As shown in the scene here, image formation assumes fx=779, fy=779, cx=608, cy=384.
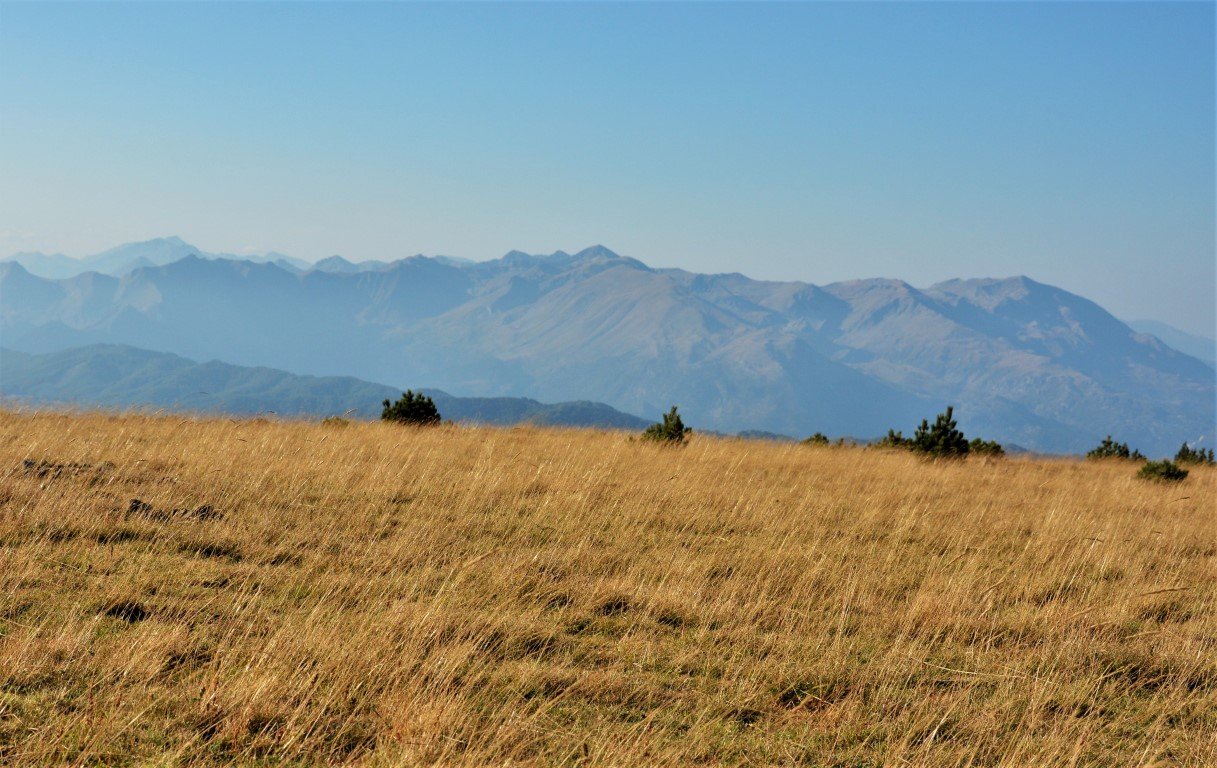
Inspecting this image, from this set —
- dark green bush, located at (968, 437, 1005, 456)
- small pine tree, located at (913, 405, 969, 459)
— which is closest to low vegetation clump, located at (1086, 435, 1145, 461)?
dark green bush, located at (968, 437, 1005, 456)

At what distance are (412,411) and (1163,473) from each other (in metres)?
18.0

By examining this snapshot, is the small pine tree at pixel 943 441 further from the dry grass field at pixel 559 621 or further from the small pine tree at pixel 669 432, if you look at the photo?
the dry grass field at pixel 559 621

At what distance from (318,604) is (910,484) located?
11452mm

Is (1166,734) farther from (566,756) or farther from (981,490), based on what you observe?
(981,490)

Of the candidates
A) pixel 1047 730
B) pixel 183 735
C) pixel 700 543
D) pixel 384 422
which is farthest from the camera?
pixel 384 422

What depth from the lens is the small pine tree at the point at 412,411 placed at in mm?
19031

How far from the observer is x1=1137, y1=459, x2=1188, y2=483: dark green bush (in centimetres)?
1819

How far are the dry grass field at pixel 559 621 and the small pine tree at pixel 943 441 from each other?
7.73 m

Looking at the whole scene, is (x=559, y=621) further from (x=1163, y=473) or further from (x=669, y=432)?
(x=1163, y=473)

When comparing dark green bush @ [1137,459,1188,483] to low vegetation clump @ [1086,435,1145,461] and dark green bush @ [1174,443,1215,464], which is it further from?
dark green bush @ [1174,443,1215,464]

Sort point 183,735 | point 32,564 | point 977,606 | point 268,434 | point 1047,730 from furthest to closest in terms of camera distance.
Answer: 1. point 268,434
2. point 977,606
3. point 32,564
4. point 1047,730
5. point 183,735

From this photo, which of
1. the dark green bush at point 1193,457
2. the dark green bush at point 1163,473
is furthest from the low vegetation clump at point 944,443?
the dark green bush at point 1193,457

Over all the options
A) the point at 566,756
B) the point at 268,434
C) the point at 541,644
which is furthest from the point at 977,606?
the point at 268,434

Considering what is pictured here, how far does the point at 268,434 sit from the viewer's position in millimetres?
13953
